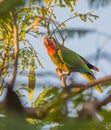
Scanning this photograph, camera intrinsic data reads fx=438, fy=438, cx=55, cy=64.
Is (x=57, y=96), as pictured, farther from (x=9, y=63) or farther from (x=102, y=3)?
(x=9, y=63)

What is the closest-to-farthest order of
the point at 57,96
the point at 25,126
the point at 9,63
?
the point at 25,126, the point at 57,96, the point at 9,63

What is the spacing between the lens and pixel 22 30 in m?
2.74

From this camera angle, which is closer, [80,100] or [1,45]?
[80,100]

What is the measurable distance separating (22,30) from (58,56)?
1020 millimetres

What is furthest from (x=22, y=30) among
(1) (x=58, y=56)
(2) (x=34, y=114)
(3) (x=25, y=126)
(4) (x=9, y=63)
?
(3) (x=25, y=126)

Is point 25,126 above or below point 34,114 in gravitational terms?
above

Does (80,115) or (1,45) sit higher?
(80,115)

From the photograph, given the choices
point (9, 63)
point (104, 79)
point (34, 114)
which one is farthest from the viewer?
→ point (9, 63)

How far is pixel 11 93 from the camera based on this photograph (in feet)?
2.50

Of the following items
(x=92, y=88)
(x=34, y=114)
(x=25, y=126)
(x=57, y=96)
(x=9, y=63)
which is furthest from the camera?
(x=9, y=63)

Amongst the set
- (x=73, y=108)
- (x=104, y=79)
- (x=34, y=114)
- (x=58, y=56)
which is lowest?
(x=58, y=56)

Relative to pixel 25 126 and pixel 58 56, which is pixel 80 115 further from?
pixel 58 56

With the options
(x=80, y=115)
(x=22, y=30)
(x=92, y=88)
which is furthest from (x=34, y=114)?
(x=22, y=30)

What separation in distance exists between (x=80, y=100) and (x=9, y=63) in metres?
1.67
